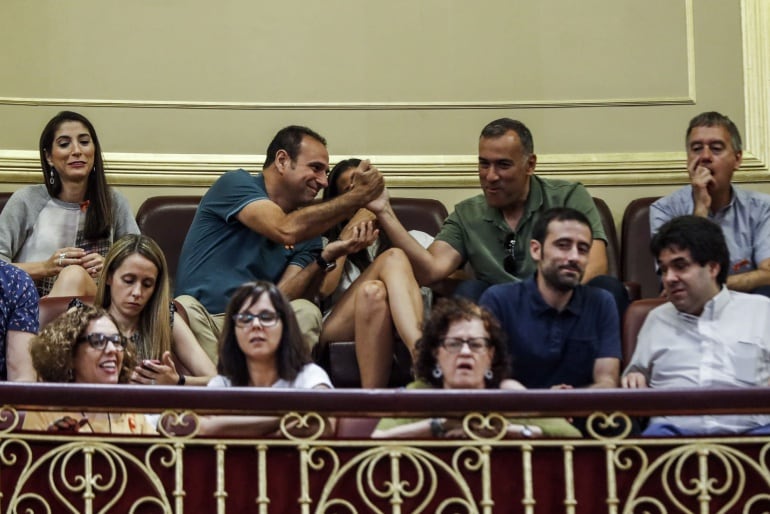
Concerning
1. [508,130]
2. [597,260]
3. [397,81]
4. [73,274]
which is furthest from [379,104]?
[73,274]

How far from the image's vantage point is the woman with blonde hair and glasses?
2207 millimetres

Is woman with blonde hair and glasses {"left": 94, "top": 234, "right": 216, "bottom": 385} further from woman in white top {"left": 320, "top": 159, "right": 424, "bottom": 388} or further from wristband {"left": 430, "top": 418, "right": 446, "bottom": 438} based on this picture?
wristband {"left": 430, "top": 418, "right": 446, "bottom": 438}

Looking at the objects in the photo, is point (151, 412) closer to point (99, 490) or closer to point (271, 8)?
point (99, 490)

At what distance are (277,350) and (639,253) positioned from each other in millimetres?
969

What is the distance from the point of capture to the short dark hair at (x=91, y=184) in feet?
8.42

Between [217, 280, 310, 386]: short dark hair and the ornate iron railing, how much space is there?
0.21m

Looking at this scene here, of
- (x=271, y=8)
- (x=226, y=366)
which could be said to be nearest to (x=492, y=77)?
(x=271, y=8)

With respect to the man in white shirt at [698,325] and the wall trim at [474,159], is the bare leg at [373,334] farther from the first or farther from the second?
the wall trim at [474,159]

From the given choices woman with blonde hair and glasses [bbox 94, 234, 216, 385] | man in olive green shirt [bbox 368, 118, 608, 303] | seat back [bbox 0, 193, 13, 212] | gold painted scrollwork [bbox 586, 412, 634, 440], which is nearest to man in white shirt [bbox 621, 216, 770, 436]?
gold painted scrollwork [bbox 586, 412, 634, 440]

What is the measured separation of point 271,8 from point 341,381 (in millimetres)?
965

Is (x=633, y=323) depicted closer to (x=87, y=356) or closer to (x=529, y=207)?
(x=529, y=207)

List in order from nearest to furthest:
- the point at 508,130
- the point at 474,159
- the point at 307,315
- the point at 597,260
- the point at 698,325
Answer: the point at 698,325
the point at 307,315
the point at 597,260
the point at 508,130
the point at 474,159

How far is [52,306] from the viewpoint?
227cm

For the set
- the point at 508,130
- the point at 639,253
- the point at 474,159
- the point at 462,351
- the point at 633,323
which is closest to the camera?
the point at 462,351
